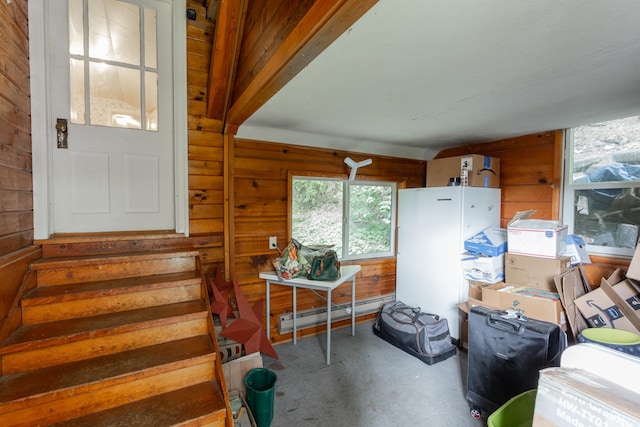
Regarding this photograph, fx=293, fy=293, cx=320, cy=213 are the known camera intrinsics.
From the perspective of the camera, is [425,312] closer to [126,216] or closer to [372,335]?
[372,335]

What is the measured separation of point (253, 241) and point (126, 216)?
992 millimetres

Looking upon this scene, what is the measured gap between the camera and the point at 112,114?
2.10 m

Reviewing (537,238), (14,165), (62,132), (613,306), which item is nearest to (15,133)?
(14,165)

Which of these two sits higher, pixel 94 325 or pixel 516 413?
pixel 94 325

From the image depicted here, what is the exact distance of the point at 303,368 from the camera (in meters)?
2.44

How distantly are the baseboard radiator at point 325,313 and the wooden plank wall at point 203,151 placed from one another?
92cm

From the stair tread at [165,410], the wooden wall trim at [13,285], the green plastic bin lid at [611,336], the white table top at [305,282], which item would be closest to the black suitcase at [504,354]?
the green plastic bin lid at [611,336]

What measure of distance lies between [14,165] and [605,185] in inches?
158

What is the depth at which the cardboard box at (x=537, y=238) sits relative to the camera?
2.21 m

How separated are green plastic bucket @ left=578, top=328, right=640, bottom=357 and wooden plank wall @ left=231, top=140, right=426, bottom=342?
1978 millimetres

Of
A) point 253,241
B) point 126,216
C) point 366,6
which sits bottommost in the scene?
point 253,241

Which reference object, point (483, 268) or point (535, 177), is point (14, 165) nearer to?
point (483, 268)

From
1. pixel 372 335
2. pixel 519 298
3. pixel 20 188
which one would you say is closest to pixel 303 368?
pixel 372 335

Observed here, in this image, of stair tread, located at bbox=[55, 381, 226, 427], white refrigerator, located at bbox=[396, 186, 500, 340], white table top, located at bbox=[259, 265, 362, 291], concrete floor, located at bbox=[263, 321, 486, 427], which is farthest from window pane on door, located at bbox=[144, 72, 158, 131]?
white refrigerator, located at bbox=[396, 186, 500, 340]
